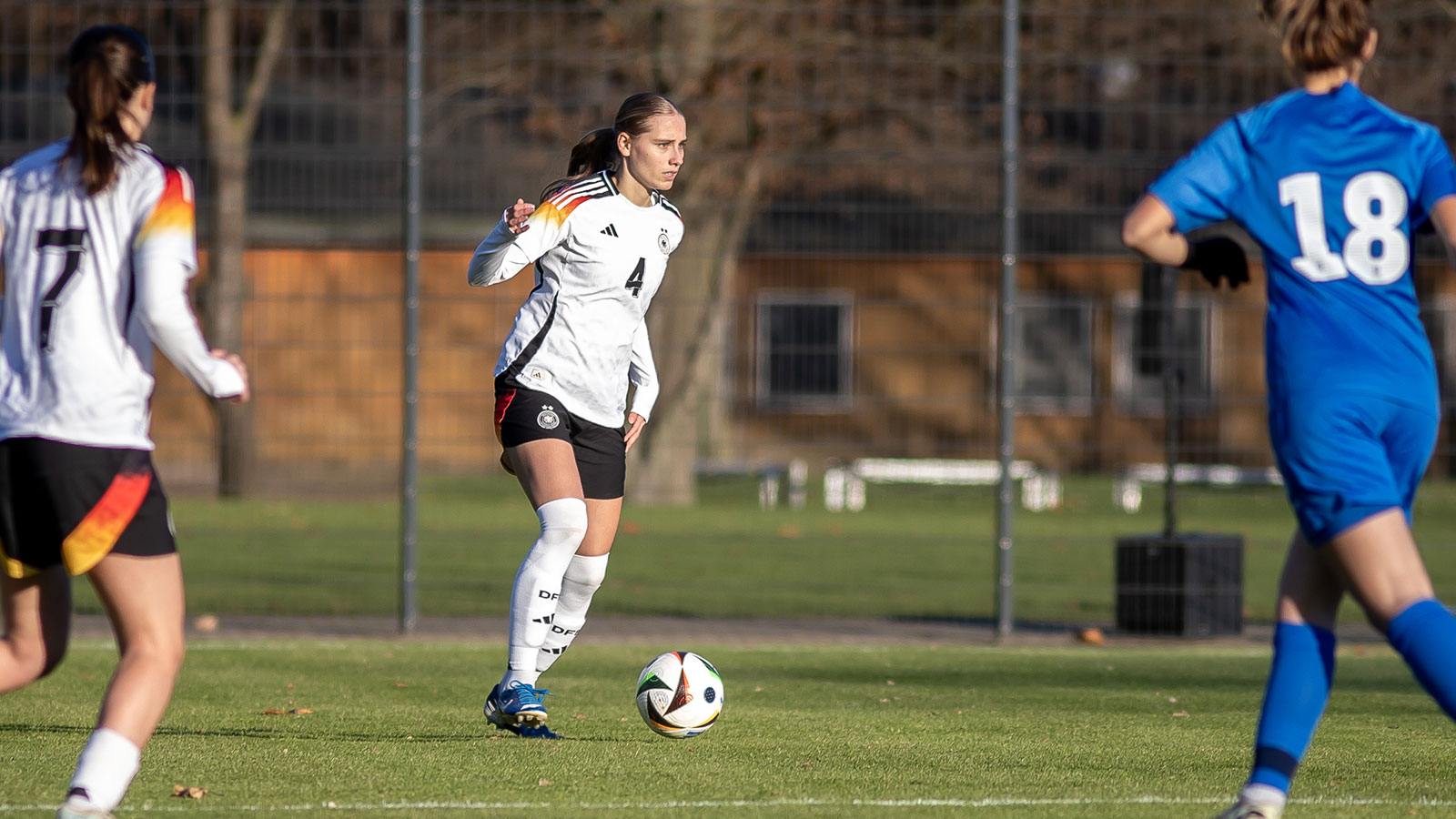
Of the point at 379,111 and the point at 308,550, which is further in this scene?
the point at 308,550

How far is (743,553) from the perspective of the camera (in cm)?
1664

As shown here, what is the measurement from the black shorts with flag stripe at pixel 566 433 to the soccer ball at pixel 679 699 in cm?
68

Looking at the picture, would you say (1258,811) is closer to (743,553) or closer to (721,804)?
(721,804)

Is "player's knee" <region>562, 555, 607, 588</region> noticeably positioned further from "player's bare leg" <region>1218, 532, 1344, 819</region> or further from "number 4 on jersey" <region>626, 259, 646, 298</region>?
"player's bare leg" <region>1218, 532, 1344, 819</region>

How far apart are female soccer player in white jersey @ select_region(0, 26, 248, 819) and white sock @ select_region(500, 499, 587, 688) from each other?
211 centimetres

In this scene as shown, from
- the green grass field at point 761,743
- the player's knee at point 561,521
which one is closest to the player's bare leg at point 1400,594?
the green grass field at point 761,743

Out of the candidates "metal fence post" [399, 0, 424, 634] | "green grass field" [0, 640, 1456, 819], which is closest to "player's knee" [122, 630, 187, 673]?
"green grass field" [0, 640, 1456, 819]

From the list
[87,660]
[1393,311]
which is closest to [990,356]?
[87,660]

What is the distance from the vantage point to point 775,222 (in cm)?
1091

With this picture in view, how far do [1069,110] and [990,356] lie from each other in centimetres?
192

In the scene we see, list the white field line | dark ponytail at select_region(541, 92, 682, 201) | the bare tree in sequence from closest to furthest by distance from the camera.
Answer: the white field line → dark ponytail at select_region(541, 92, 682, 201) → the bare tree

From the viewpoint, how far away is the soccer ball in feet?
19.9

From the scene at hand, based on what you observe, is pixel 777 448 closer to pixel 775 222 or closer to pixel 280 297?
pixel 775 222

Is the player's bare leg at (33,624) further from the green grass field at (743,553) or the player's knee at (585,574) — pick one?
the green grass field at (743,553)
